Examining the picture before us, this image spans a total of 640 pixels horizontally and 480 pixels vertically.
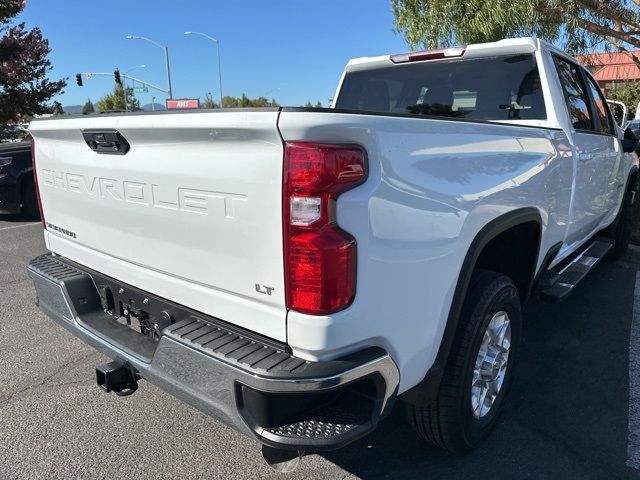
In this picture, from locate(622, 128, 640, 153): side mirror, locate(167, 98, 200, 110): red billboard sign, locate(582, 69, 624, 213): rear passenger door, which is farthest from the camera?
locate(622, 128, 640, 153): side mirror

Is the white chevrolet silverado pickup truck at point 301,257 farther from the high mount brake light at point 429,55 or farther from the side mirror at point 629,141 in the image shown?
the side mirror at point 629,141

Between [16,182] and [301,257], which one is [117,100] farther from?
[301,257]

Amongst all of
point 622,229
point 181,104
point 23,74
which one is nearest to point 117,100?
point 23,74

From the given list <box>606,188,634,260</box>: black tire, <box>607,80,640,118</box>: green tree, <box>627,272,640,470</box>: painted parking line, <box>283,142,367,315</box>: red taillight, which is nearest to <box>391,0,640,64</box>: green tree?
<box>606,188,634,260</box>: black tire

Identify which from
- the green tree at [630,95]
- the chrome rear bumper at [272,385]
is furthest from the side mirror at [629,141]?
the green tree at [630,95]

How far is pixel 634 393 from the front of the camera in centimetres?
318

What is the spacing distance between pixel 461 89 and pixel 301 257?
8.39 feet

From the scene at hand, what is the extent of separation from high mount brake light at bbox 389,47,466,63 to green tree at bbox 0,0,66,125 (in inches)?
628

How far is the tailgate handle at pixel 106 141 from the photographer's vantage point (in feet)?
7.49

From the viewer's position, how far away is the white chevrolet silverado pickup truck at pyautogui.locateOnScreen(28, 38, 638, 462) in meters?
1.72

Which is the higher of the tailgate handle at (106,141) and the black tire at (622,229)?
the tailgate handle at (106,141)

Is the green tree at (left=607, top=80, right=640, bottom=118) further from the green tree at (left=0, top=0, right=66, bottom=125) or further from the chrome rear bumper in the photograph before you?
the chrome rear bumper

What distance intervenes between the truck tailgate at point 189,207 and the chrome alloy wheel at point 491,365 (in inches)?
48.4

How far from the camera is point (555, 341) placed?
3.93 metres
